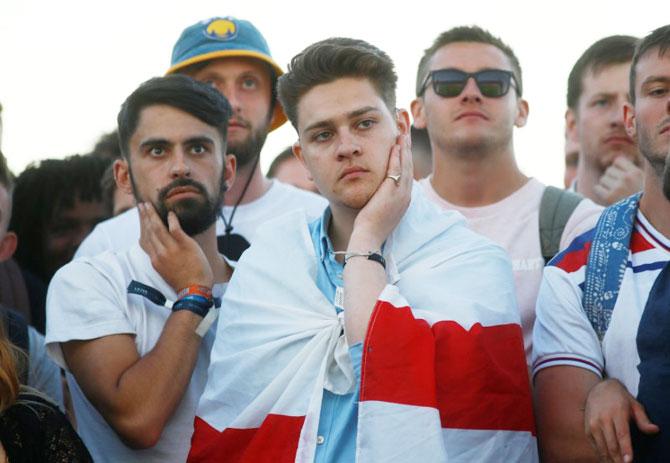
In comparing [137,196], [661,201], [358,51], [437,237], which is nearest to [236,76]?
[137,196]

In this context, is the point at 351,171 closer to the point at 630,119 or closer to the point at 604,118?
the point at 630,119

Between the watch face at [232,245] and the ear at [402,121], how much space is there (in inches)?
49.3

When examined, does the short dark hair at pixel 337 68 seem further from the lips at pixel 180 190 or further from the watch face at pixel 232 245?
the watch face at pixel 232 245

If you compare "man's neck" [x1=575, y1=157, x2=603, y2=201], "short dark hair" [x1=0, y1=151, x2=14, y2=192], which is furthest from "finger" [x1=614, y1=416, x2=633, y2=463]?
"short dark hair" [x1=0, y1=151, x2=14, y2=192]

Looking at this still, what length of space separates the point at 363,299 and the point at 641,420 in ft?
A: 3.26

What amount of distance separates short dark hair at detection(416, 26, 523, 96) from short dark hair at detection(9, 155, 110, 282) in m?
2.21

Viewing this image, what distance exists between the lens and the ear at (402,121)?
4.64 metres

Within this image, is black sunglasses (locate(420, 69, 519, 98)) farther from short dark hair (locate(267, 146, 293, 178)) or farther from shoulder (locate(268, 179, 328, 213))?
short dark hair (locate(267, 146, 293, 178))

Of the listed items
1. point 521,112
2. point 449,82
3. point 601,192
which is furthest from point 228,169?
point 601,192

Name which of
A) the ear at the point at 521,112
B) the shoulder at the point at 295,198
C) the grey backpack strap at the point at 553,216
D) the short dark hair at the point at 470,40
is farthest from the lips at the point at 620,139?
the shoulder at the point at 295,198

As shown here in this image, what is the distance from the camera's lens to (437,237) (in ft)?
14.4

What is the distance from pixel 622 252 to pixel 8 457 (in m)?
2.21

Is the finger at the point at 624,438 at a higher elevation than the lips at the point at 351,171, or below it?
below

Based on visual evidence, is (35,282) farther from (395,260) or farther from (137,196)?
(395,260)
